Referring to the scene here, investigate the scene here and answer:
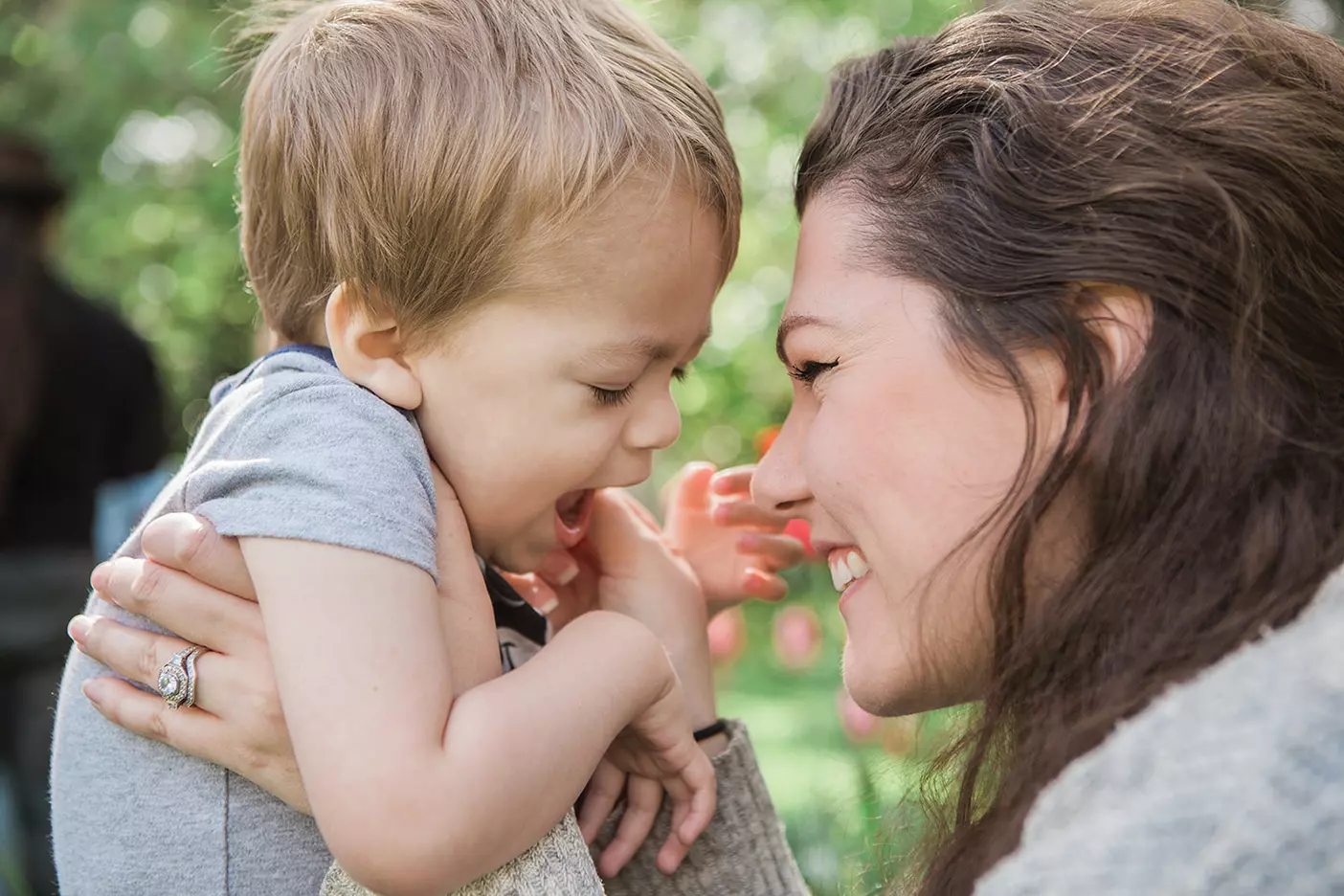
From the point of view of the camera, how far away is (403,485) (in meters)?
1.60

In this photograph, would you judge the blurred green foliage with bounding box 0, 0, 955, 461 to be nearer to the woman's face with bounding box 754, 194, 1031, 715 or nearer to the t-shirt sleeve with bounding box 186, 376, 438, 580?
the woman's face with bounding box 754, 194, 1031, 715

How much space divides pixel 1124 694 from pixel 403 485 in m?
0.84

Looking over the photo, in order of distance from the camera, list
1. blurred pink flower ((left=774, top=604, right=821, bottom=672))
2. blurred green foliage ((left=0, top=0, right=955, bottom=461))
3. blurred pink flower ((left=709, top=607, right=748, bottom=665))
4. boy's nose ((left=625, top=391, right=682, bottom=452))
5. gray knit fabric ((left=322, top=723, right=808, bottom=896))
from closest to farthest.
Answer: boy's nose ((left=625, top=391, right=682, bottom=452)) < gray knit fabric ((left=322, top=723, right=808, bottom=896)) < blurred pink flower ((left=774, top=604, right=821, bottom=672)) < blurred pink flower ((left=709, top=607, right=748, bottom=665)) < blurred green foliage ((left=0, top=0, right=955, bottom=461))

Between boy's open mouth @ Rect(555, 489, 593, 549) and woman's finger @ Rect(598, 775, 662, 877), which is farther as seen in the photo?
boy's open mouth @ Rect(555, 489, 593, 549)

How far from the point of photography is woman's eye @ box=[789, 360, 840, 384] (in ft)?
5.93

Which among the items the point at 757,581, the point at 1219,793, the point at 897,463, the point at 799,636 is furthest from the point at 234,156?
the point at 1219,793

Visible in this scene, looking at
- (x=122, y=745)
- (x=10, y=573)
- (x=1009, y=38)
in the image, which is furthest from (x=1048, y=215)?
(x=10, y=573)

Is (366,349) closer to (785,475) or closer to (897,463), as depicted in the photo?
(785,475)

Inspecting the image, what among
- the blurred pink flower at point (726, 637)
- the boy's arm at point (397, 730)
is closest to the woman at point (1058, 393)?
the boy's arm at point (397, 730)

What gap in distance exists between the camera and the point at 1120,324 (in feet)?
5.10

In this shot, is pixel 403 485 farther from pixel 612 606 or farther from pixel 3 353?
pixel 3 353

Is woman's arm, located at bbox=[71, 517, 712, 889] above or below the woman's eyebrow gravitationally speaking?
below

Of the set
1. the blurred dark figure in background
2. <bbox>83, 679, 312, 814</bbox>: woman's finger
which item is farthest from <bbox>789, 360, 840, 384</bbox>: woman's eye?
the blurred dark figure in background

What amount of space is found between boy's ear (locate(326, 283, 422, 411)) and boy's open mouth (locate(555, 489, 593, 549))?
0.37m
